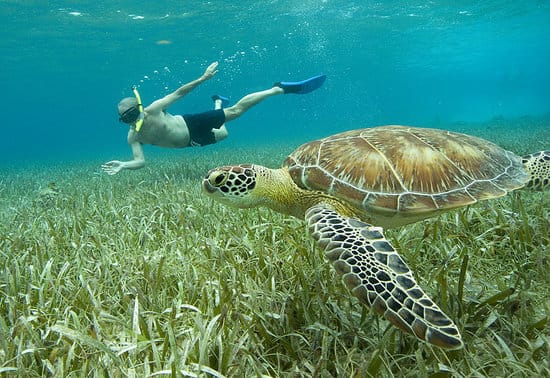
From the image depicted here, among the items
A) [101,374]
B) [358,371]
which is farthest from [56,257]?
[358,371]

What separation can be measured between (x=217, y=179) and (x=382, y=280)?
4.18 feet

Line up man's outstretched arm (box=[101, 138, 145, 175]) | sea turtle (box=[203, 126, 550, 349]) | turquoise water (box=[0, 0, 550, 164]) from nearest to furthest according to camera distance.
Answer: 1. sea turtle (box=[203, 126, 550, 349])
2. man's outstretched arm (box=[101, 138, 145, 175])
3. turquoise water (box=[0, 0, 550, 164])

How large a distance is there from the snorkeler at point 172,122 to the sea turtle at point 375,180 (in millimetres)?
4337

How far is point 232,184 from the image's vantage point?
239 centimetres

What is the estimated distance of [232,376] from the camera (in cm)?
151

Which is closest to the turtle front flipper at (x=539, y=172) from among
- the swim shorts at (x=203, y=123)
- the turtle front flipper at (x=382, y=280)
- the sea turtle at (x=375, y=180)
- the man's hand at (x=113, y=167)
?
the sea turtle at (x=375, y=180)

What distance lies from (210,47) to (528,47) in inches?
1765

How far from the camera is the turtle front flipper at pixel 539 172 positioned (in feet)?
9.38

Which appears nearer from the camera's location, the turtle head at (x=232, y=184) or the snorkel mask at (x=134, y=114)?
the turtle head at (x=232, y=184)

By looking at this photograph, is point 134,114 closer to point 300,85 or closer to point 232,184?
point 300,85

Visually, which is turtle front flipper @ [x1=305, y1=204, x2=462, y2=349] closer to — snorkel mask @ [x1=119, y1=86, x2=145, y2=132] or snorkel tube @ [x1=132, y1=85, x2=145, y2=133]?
snorkel tube @ [x1=132, y1=85, x2=145, y2=133]

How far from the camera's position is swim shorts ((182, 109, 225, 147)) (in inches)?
300

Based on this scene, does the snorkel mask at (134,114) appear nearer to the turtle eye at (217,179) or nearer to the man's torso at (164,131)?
the man's torso at (164,131)

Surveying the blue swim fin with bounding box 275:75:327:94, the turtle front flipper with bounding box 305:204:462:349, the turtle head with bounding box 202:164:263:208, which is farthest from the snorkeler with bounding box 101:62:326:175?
the turtle front flipper with bounding box 305:204:462:349
